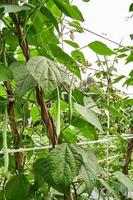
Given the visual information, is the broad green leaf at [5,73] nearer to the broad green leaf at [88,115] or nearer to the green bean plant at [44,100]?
the green bean plant at [44,100]

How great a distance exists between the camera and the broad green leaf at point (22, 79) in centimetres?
61

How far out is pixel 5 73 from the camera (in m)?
0.63

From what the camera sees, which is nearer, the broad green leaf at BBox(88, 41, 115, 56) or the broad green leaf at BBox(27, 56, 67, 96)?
the broad green leaf at BBox(27, 56, 67, 96)

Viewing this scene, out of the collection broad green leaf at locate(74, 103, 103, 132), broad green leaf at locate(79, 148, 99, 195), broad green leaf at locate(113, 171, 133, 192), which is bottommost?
broad green leaf at locate(113, 171, 133, 192)

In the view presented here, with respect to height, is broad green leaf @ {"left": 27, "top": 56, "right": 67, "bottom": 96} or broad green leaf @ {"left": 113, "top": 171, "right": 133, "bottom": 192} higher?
broad green leaf @ {"left": 27, "top": 56, "right": 67, "bottom": 96}

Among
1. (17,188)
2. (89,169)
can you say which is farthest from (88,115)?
(17,188)

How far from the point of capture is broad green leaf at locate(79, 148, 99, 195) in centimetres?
65

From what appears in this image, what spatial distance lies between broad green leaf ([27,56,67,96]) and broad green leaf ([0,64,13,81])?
0.19 ft

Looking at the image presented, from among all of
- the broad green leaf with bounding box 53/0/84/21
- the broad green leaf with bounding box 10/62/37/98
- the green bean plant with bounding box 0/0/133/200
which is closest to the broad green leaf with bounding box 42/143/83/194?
the green bean plant with bounding box 0/0/133/200

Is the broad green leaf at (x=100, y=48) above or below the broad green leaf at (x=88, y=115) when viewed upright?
above

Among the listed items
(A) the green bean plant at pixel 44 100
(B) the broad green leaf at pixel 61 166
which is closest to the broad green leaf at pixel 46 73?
(A) the green bean plant at pixel 44 100

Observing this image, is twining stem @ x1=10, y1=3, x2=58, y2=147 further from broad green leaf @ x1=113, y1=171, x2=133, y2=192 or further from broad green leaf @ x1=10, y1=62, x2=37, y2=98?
broad green leaf @ x1=113, y1=171, x2=133, y2=192

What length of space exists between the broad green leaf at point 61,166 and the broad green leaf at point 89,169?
5cm

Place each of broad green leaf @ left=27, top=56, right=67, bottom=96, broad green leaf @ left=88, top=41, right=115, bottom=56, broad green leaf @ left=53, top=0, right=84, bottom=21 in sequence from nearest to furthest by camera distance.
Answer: broad green leaf @ left=27, top=56, right=67, bottom=96
broad green leaf @ left=53, top=0, right=84, bottom=21
broad green leaf @ left=88, top=41, right=115, bottom=56
